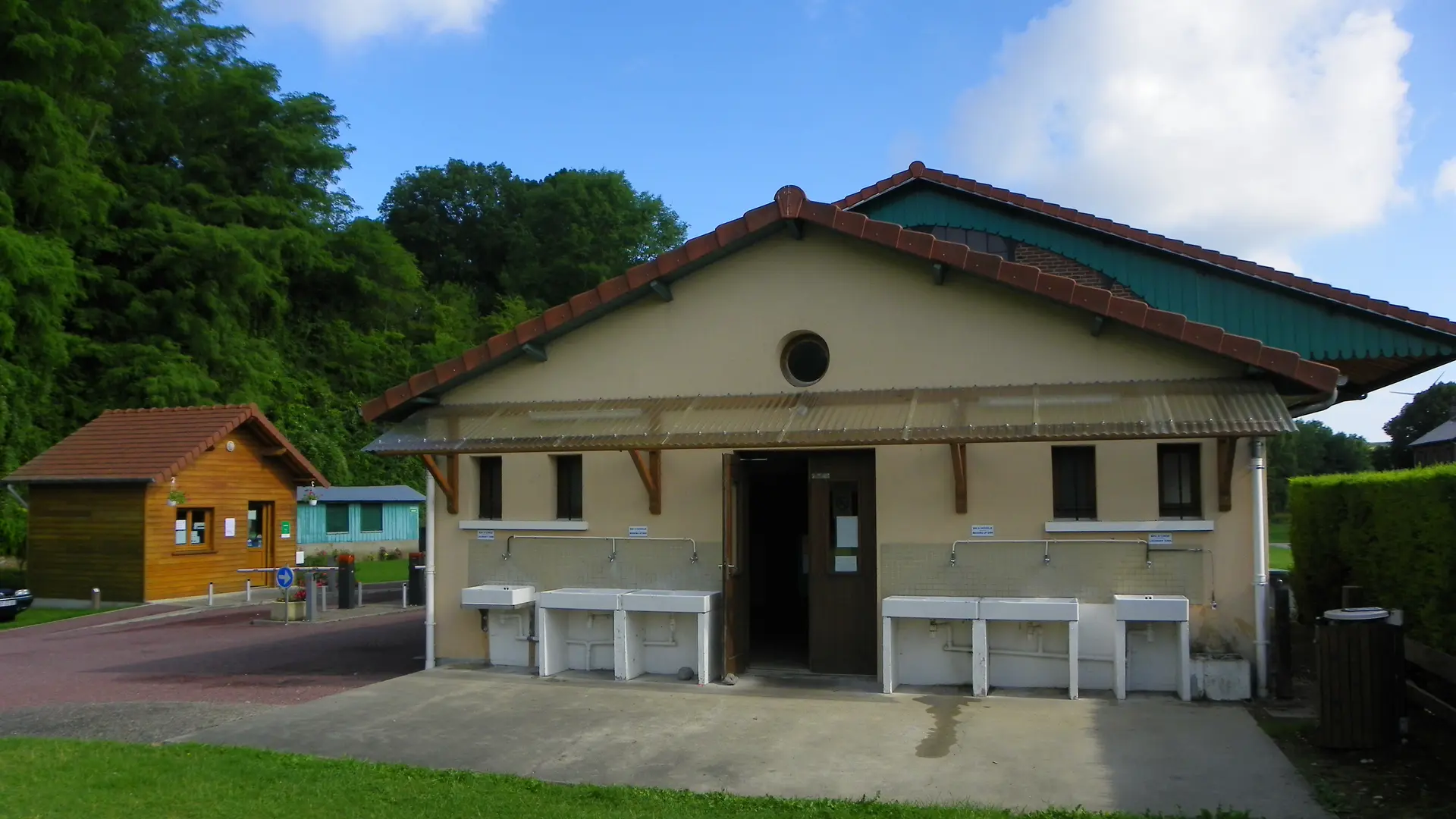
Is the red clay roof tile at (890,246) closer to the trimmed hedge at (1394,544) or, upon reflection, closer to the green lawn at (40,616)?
the trimmed hedge at (1394,544)

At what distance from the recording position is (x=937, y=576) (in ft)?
37.1

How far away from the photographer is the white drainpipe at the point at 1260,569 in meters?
10.4

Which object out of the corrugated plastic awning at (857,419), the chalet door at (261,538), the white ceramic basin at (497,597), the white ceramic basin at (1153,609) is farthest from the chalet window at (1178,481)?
the chalet door at (261,538)

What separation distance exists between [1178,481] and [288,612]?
52.9 feet

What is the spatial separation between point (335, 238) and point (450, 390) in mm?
43158

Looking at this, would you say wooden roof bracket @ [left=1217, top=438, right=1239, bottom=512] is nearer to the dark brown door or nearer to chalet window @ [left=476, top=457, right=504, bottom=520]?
the dark brown door

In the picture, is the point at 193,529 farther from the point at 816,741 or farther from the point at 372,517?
the point at 816,741

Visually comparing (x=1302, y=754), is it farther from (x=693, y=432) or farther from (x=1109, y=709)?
(x=693, y=432)

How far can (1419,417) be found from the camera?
69.8m

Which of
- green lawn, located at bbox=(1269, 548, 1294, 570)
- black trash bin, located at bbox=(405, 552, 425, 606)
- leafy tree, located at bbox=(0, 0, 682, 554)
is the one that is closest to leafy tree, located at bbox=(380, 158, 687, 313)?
leafy tree, located at bbox=(0, 0, 682, 554)

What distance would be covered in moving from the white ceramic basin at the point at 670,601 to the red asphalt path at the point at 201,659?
338cm

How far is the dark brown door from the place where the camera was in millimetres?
11852

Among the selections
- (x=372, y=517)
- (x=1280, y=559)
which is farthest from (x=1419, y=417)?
(x=372, y=517)

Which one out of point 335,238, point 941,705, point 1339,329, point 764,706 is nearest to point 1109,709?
point 941,705
